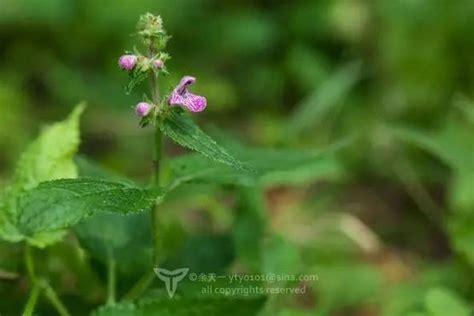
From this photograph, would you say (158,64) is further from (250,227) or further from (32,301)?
(250,227)

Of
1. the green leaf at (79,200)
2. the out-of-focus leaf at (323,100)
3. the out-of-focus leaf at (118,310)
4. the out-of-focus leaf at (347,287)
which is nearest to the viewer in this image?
the green leaf at (79,200)

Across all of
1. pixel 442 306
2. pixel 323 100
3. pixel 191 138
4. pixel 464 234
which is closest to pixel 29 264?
pixel 191 138

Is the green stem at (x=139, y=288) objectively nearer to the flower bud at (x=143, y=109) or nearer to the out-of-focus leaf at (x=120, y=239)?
the out-of-focus leaf at (x=120, y=239)

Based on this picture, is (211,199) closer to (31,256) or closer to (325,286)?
(325,286)

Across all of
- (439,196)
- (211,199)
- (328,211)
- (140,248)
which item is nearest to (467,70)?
(439,196)

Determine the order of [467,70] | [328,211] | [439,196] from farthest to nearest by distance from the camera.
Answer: [467,70] → [439,196] → [328,211]

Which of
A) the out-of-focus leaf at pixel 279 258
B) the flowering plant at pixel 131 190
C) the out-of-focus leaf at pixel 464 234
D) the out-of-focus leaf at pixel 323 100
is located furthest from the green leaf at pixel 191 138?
the out-of-focus leaf at pixel 323 100

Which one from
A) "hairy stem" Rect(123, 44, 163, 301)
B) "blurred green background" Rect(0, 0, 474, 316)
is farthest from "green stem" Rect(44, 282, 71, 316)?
"blurred green background" Rect(0, 0, 474, 316)
